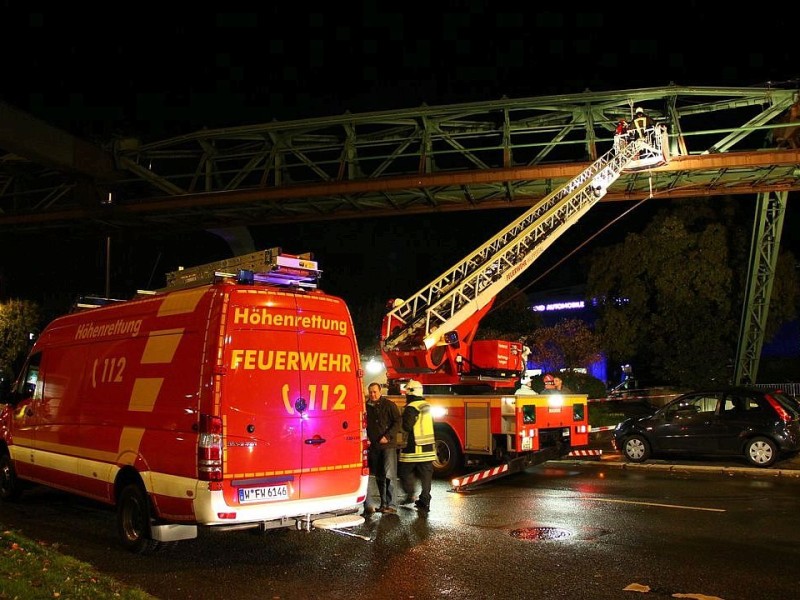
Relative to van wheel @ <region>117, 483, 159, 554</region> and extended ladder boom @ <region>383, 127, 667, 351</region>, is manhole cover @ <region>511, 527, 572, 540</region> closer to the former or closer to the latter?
van wheel @ <region>117, 483, 159, 554</region>

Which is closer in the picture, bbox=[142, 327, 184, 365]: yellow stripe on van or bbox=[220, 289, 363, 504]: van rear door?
bbox=[220, 289, 363, 504]: van rear door

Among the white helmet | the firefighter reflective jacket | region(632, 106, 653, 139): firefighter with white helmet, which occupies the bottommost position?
the firefighter reflective jacket

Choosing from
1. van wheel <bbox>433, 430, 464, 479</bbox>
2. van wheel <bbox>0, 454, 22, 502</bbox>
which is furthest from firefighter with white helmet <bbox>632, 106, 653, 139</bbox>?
van wheel <bbox>0, 454, 22, 502</bbox>

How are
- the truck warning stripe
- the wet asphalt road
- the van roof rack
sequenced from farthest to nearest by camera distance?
the truck warning stripe, the van roof rack, the wet asphalt road

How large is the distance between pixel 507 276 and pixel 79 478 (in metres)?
9.07

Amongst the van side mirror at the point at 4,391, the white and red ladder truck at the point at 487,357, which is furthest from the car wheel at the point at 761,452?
the van side mirror at the point at 4,391

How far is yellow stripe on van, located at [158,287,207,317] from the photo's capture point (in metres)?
7.12

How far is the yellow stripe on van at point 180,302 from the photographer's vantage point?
23.4 ft

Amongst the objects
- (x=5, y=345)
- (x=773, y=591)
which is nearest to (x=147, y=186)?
(x=5, y=345)

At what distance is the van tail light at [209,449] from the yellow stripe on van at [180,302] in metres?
1.17

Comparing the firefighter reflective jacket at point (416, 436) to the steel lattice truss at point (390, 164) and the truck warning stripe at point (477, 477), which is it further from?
the steel lattice truss at point (390, 164)

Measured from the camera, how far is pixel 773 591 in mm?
5945

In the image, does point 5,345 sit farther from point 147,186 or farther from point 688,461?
point 688,461

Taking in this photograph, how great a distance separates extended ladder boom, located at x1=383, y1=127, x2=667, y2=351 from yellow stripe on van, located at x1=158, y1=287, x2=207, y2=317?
699cm
